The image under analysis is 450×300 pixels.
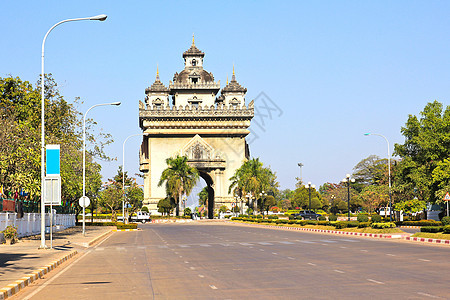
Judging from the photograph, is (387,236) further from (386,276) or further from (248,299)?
(248,299)

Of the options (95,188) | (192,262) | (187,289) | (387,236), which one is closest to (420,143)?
(387,236)

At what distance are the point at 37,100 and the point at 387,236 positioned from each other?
31.1 meters

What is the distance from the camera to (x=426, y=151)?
56062 millimetres

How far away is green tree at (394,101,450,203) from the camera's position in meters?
54.3

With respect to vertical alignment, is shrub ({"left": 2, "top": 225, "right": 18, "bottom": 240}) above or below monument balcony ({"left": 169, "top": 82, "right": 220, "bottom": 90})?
below

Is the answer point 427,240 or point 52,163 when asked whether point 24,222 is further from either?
point 427,240

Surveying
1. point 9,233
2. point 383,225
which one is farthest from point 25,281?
point 383,225

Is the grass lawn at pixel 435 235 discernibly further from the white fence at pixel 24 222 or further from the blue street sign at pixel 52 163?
the white fence at pixel 24 222

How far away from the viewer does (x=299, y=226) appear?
56.8 metres

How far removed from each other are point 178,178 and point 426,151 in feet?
139

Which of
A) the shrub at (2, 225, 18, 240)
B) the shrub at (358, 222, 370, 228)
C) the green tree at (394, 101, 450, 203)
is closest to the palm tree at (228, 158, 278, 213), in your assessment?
the green tree at (394, 101, 450, 203)

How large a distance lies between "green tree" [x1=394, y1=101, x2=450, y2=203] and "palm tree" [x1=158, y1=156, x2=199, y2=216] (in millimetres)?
37768

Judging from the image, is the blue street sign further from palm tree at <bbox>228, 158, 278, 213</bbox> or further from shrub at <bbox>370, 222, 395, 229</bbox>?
palm tree at <bbox>228, 158, 278, 213</bbox>

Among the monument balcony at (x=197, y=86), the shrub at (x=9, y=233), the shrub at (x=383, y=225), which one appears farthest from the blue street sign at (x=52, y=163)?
the monument balcony at (x=197, y=86)
